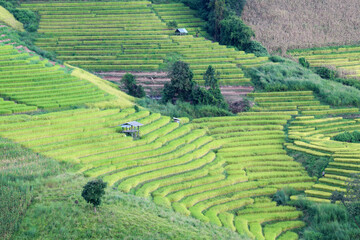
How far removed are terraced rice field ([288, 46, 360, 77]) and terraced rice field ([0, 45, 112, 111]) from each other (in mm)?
29491

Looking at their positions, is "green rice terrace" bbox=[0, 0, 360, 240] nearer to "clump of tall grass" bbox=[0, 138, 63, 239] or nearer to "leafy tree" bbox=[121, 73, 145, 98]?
"clump of tall grass" bbox=[0, 138, 63, 239]

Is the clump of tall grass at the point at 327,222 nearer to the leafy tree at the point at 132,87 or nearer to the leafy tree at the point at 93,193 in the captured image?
the leafy tree at the point at 93,193

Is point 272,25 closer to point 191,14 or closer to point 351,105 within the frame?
point 191,14

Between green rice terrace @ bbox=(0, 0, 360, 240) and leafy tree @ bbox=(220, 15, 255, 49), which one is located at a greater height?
leafy tree @ bbox=(220, 15, 255, 49)

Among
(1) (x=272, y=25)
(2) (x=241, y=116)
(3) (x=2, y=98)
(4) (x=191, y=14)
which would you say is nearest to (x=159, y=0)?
(4) (x=191, y=14)

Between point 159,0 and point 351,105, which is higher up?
point 159,0

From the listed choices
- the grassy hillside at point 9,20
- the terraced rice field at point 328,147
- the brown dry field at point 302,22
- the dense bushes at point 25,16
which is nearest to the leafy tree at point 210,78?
the terraced rice field at point 328,147

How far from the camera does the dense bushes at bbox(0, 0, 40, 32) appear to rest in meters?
67.5

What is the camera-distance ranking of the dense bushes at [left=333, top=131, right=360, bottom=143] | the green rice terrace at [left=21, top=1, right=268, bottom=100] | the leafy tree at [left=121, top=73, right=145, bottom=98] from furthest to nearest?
the green rice terrace at [left=21, top=1, right=268, bottom=100]
the leafy tree at [left=121, top=73, right=145, bottom=98]
the dense bushes at [left=333, top=131, right=360, bottom=143]

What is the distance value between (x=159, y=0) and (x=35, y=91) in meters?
31.6

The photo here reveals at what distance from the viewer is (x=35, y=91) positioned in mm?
48156

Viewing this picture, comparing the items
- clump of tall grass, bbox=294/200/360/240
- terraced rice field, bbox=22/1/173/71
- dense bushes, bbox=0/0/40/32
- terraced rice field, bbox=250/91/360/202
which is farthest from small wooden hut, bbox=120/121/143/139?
dense bushes, bbox=0/0/40/32

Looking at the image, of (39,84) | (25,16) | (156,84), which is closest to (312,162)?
(156,84)

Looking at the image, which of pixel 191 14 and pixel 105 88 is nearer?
pixel 105 88
